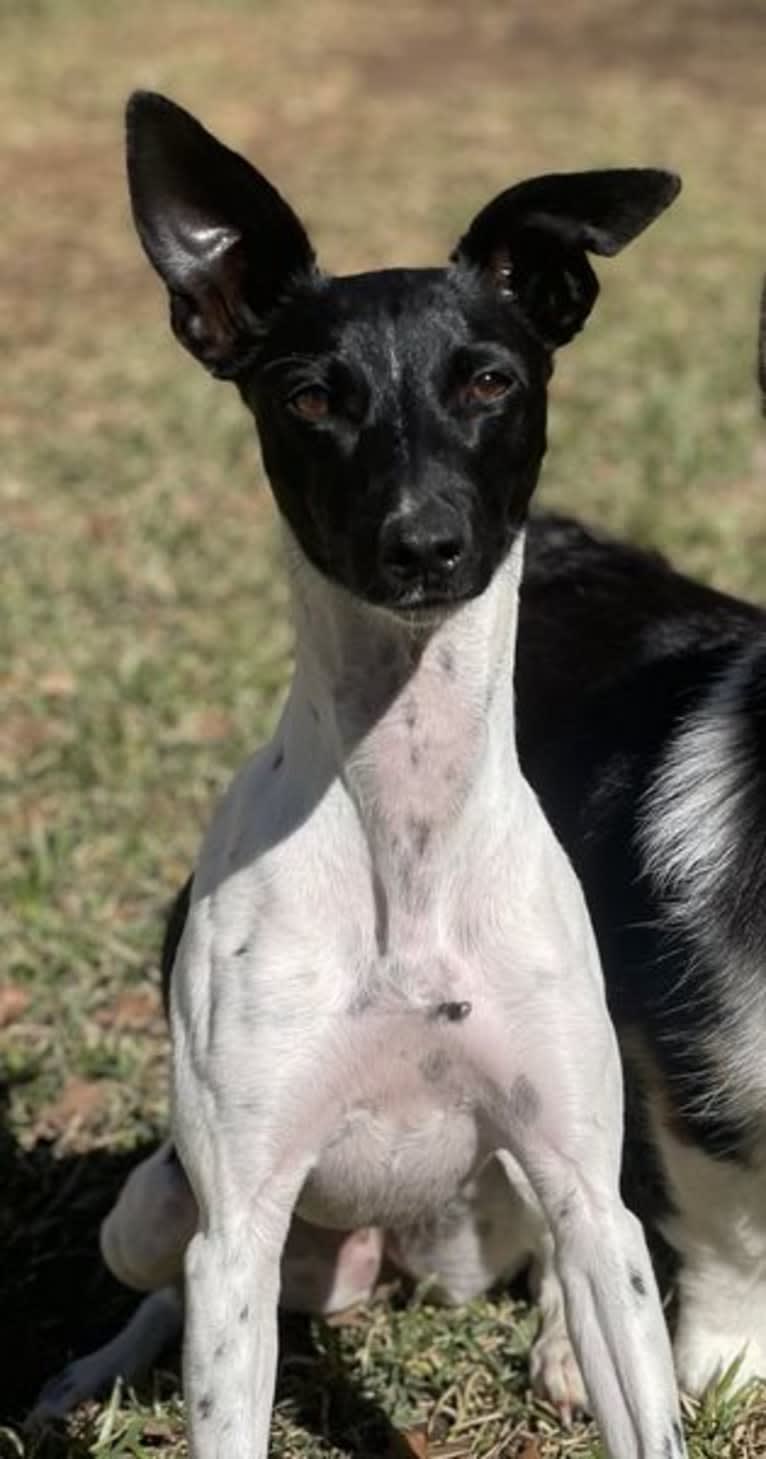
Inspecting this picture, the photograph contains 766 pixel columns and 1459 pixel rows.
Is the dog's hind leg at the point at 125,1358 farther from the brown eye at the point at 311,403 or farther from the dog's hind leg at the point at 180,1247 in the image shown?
the brown eye at the point at 311,403

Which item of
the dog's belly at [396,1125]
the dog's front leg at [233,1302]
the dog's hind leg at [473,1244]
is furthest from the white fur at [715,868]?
the dog's front leg at [233,1302]

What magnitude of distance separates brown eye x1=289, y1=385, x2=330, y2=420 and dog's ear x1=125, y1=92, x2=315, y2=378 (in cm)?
25

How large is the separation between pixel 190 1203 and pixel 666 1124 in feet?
2.75

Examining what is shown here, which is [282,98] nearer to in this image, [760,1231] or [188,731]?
[188,731]

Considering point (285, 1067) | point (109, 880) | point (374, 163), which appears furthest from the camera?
point (374, 163)

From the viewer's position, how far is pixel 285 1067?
134 inches

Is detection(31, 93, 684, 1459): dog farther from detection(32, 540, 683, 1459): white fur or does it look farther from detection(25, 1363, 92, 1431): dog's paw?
detection(25, 1363, 92, 1431): dog's paw

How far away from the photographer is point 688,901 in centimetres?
411

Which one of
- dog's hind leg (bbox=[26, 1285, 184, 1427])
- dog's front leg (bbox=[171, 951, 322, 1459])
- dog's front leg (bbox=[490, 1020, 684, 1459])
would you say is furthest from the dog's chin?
dog's hind leg (bbox=[26, 1285, 184, 1427])

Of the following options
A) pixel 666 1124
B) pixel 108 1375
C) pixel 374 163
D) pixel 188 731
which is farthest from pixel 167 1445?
pixel 374 163

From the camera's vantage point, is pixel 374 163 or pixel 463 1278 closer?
pixel 463 1278

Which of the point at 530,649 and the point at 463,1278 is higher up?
the point at 530,649

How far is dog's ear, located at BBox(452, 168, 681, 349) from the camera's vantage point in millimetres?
3445

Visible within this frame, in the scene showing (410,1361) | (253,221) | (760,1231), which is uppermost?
(253,221)
